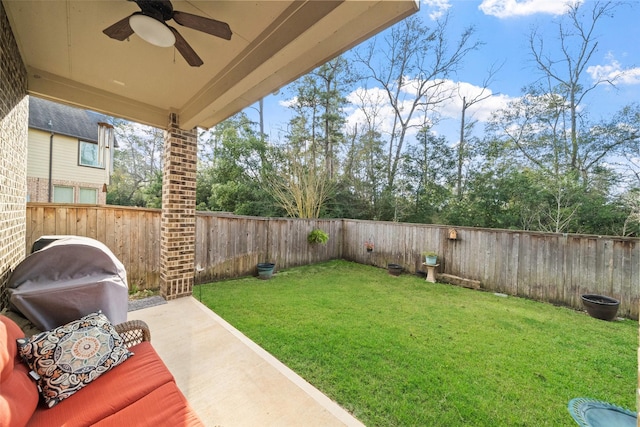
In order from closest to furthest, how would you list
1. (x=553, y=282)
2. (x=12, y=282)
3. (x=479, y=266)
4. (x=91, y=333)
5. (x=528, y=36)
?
(x=91, y=333), (x=12, y=282), (x=553, y=282), (x=479, y=266), (x=528, y=36)

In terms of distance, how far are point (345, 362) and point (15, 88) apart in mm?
3961

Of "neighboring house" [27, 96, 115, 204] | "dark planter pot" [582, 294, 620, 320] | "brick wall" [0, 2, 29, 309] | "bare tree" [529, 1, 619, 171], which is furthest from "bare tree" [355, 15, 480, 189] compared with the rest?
"neighboring house" [27, 96, 115, 204]

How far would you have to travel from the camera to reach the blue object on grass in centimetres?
148

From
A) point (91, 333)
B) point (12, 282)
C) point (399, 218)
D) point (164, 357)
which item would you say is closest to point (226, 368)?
point (164, 357)

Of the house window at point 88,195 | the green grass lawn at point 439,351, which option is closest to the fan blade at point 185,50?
the green grass lawn at point 439,351

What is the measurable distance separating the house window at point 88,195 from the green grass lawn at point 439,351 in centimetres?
933

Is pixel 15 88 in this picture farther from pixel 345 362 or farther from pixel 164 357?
pixel 345 362

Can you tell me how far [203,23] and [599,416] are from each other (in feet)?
11.6

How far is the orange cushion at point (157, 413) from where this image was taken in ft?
3.77

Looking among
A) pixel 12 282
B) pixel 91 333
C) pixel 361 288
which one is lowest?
pixel 361 288

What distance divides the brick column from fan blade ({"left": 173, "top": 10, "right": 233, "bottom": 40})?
2289 millimetres

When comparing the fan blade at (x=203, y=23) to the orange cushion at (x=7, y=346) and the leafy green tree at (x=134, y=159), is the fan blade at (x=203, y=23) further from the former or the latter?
the leafy green tree at (x=134, y=159)

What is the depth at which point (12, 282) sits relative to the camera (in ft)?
5.92

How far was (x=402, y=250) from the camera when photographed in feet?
21.4
